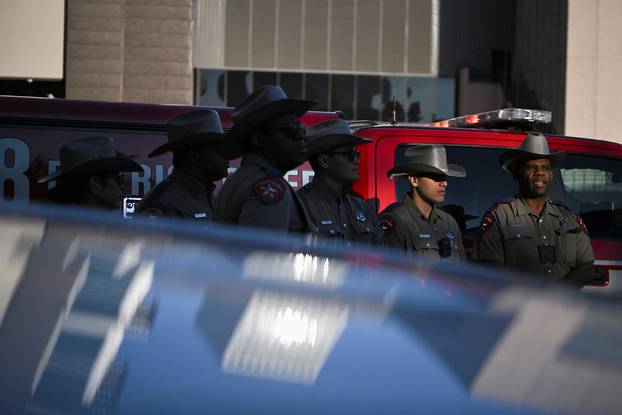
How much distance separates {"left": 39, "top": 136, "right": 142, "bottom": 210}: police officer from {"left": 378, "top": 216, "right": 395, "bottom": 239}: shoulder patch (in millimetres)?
1585

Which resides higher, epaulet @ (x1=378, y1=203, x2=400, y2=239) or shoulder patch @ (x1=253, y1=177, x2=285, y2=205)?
shoulder patch @ (x1=253, y1=177, x2=285, y2=205)

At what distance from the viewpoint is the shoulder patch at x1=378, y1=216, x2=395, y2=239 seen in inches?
226

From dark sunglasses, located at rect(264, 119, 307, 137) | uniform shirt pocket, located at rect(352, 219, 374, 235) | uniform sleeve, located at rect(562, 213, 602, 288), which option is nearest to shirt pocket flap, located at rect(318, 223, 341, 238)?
uniform shirt pocket, located at rect(352, 219, 374, 235)

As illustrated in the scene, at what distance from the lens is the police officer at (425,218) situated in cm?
570

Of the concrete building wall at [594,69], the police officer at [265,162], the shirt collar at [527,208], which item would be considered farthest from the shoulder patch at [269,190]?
the concrete building wall at [594,69]

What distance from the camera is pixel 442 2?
1180 inches

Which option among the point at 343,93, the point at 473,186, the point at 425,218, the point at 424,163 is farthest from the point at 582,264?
the point at 343,93

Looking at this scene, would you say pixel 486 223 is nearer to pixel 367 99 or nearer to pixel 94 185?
pixel 94 185

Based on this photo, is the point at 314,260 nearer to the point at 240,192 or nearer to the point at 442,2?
the point at 240,192

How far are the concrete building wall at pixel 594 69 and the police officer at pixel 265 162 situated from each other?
24.7 meters

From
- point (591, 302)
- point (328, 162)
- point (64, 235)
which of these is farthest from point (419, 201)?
point (64, 235)

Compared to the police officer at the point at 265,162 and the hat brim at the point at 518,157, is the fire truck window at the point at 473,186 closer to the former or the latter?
the hat brim at the point at 518,157

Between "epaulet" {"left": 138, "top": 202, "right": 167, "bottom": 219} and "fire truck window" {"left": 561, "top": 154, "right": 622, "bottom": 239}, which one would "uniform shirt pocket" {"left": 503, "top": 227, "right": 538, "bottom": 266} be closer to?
"fire truck window" {"left": 561, "top": 154, "right": 622, "bottom": 239}

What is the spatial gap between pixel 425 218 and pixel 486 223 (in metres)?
0.35
